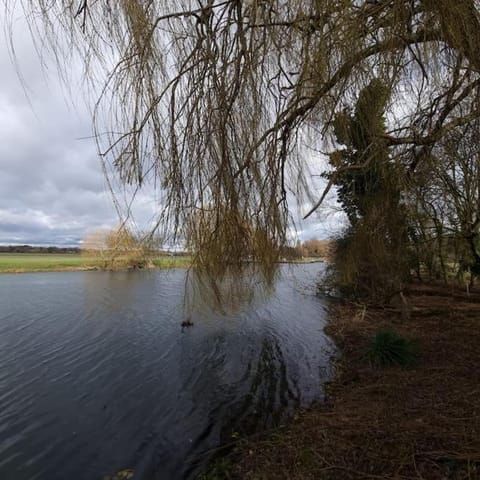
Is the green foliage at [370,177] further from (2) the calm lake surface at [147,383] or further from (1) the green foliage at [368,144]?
(2) the calm lake surface at [147,383]

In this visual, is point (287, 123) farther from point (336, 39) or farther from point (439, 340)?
point (439, 340)

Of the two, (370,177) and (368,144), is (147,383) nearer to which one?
(370,177)

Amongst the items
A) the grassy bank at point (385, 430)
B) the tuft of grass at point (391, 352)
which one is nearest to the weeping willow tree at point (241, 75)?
the grassy bank at point (385, 430)

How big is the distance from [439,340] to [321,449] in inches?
253

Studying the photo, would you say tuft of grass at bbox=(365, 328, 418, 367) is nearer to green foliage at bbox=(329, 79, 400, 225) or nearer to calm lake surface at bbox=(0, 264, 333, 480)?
calm lake surface at bbox=(0, 264, 333, 480)

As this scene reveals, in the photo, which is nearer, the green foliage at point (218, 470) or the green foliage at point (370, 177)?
the green foliage at point (370, 177)

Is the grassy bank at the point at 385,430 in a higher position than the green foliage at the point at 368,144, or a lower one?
lower

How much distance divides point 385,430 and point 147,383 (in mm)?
5132

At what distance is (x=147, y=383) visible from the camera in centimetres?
832

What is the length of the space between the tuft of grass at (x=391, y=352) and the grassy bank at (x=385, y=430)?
17 cm

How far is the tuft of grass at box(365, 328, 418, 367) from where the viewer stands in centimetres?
792

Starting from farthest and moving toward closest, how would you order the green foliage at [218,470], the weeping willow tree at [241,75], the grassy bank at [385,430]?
the green foliage at [218,470], the grassy bank at [385,430], the weeping willow tree at [241,75]

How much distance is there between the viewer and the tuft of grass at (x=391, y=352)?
7918mm

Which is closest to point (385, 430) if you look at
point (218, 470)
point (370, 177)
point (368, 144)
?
point (218, 470)
